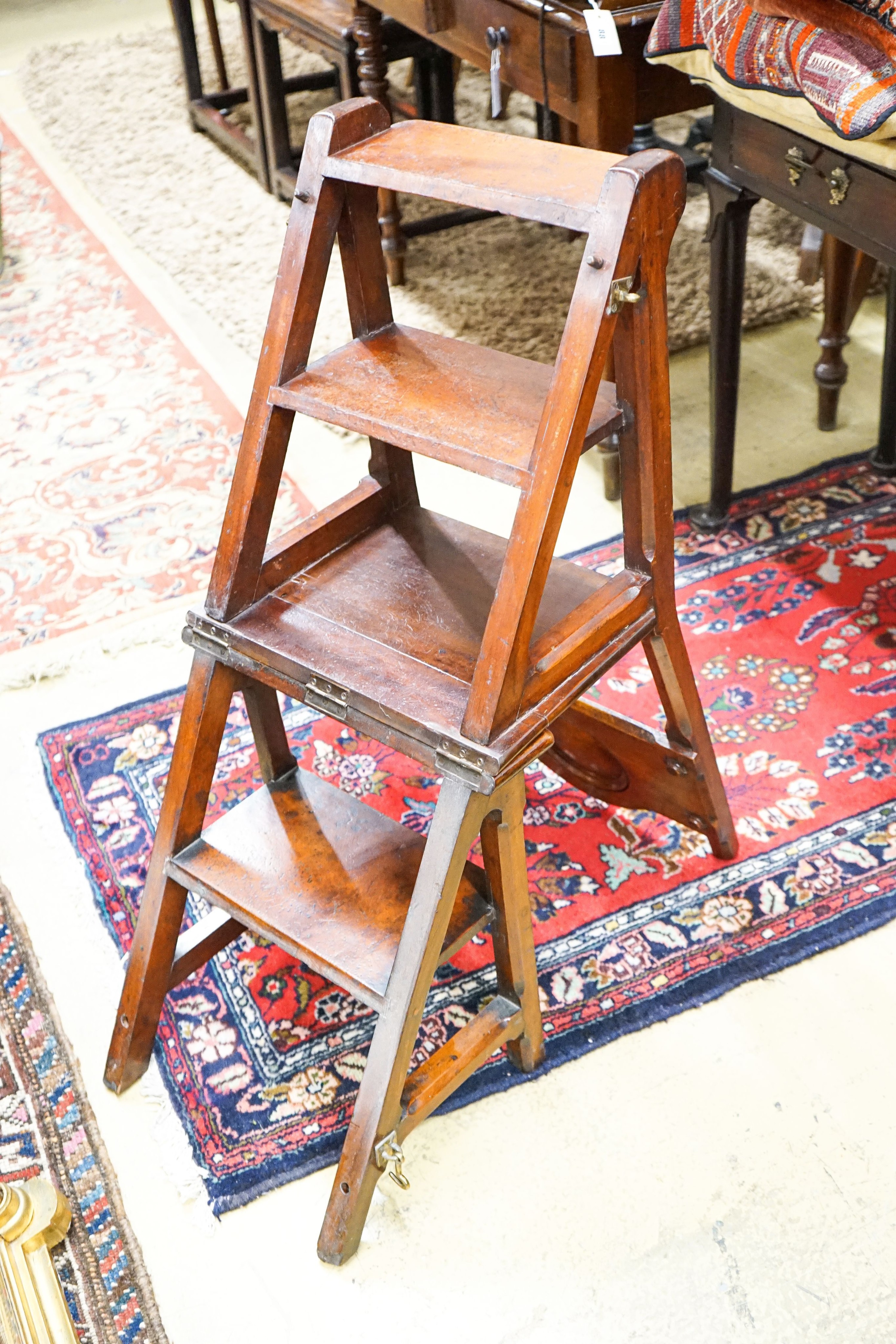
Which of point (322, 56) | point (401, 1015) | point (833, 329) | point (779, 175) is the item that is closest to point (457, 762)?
point (401, 1015)

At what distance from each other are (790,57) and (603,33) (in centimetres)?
38

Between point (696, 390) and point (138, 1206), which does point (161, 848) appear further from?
point (696, 390)

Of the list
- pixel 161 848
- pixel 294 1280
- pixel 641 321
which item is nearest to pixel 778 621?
pixel 641 321

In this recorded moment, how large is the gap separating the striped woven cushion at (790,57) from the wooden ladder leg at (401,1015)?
3.47 feet

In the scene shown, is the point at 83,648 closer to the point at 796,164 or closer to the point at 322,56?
the point at 796,164

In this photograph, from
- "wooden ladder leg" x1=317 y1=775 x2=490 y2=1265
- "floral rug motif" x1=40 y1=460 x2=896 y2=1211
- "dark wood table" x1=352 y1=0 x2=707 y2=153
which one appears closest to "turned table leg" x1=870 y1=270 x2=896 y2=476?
"floral rug motif" x1=40 y1=460 x2=896 y2=1211

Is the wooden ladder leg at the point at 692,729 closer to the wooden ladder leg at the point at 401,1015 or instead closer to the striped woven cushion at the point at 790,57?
the wooden ladder leg at the point at 401,1015

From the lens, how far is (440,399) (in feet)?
4.20

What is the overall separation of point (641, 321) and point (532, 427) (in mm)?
168

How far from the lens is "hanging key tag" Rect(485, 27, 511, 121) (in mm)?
2307

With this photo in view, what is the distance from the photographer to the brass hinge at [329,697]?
1321 millimetres

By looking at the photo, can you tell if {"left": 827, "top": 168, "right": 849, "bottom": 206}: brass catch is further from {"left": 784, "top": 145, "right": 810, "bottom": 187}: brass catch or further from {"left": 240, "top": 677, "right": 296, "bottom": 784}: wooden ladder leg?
{"left": 240, "top": 677, "right": 296, "bottom": 784}: wooden ladder leg

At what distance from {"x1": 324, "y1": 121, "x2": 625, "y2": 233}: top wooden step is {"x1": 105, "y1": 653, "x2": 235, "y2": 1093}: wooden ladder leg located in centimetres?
58

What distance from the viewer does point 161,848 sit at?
4.94ft
